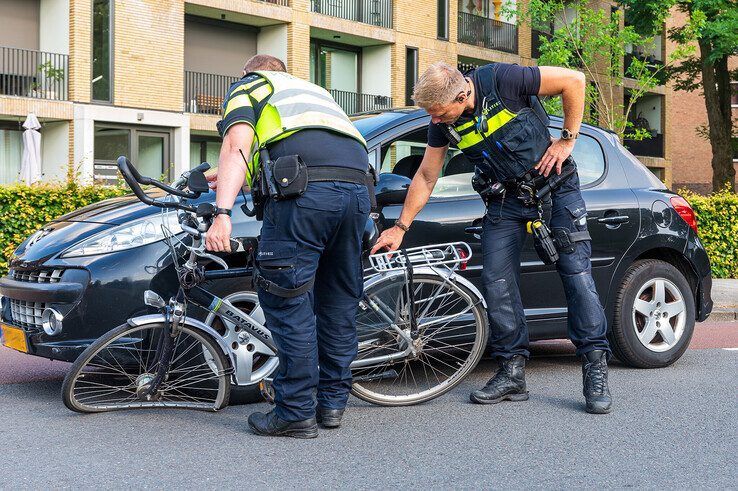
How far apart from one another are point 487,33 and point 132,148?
582 inches

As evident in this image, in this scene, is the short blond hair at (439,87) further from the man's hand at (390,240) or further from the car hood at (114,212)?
the car hood at (114,212)

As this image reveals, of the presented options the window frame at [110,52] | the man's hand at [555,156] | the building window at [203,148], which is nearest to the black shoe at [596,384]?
the man's hand at [555,156]

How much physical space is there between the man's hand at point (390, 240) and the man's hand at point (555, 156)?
0.83m

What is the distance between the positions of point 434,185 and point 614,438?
5.76 ft

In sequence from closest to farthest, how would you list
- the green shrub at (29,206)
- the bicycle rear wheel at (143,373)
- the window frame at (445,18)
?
1. the bicycle rear wheel at (143,373)
2. the green shrub at (29,206)
3. the window frame at (445,18)

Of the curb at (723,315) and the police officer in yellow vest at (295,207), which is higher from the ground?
the police officer in yellow vest at (295,207)

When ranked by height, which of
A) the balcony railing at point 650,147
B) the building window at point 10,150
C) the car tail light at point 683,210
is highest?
the balcony railing at point 650,147

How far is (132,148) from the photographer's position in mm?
25078

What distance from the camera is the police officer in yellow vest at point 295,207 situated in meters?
4.59

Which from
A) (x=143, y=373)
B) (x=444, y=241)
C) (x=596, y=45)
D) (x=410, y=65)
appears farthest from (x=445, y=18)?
(x=143, y=373)

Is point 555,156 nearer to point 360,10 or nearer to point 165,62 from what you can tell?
point 165,62

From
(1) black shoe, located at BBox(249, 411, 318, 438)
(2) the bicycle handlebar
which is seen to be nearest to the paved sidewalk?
(1) black shoe, located at BBox(249, 411, 318, 438)

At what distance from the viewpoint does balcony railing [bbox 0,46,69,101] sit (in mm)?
23828

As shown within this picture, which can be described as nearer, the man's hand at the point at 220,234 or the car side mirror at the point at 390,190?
the man's hand at the point at 220,234
